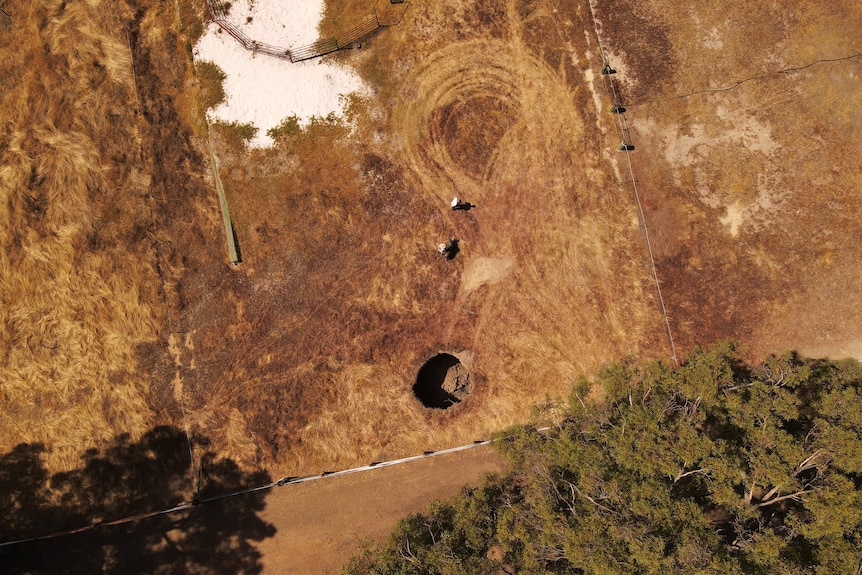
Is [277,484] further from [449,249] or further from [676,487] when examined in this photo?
[676,487]

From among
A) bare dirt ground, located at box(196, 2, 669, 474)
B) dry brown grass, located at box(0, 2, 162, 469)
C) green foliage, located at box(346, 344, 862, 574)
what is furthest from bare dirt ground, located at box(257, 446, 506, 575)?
dry brown grass, located at box(0, 2, 162, 469)

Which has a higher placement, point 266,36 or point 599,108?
point 266,36

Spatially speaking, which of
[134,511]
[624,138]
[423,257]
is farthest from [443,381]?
[134,511]

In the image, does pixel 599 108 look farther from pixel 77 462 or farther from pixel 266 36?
pixel 77 462

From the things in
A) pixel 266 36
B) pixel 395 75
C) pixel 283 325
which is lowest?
pixel 283 325

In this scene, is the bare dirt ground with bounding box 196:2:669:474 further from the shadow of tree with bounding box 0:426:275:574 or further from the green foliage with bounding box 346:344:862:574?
the green foliage with bounding box 346:344:862:574

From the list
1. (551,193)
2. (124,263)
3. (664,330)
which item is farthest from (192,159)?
(664,330)
